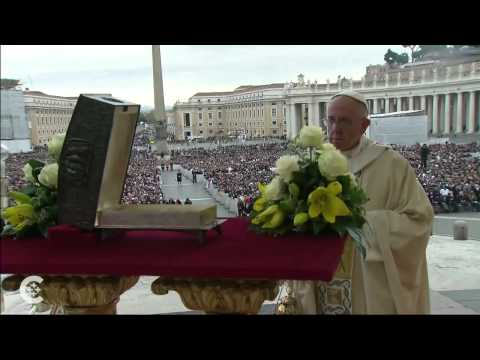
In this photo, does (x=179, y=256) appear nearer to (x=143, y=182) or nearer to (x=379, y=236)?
(x=379, y=236)

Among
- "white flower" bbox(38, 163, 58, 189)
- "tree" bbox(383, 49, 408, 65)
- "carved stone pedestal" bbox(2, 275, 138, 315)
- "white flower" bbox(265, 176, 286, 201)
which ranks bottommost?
"carved stone pedestal" bbox(2, 275, 138, 315)

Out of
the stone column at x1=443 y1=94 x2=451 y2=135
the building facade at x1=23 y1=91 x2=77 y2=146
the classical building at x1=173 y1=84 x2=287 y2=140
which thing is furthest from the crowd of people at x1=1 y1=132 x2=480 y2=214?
the stone column at x1=443 y1=94 x2=451 y2=135

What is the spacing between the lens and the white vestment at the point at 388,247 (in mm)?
1816

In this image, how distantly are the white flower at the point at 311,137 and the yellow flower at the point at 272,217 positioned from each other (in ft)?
0.75

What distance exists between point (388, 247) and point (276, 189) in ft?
1.95

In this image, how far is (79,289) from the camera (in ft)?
5.03

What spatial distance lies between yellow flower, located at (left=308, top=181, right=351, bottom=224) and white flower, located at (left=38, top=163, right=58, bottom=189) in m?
0.88

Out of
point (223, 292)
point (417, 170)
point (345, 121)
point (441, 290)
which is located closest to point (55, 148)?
point (223, 292)

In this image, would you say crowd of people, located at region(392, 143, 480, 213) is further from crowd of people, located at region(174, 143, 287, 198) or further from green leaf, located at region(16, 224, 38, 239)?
green leaf, located at region(16, 224, 38, 239)

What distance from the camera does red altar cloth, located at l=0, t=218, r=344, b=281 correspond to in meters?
1.31

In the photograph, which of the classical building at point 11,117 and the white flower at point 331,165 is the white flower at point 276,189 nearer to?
the white flower at point 331,165

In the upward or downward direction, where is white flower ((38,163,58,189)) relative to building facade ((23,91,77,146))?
downward

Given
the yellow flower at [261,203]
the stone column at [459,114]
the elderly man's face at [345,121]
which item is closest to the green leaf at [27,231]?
the yellow flower at [261,203]

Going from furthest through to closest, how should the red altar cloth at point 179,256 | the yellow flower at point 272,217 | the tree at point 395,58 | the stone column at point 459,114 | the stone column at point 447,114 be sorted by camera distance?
the tree at point 395,58 → the stone column at point 447,114 → the stone column at point 459,114 → the yellow flower at point 272,217 → the red altar cloth at point 179,256
